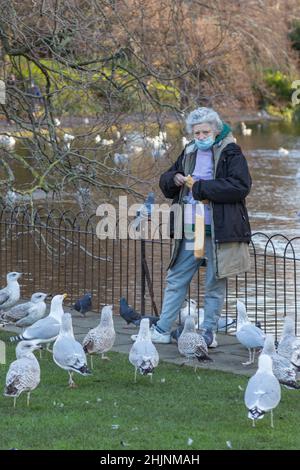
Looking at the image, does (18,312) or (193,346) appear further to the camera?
(18,312)

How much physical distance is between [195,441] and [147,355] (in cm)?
148

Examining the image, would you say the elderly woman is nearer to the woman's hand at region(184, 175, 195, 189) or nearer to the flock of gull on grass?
the woman's hand at region(184, 175, 195, 189)

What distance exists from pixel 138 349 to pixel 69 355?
51 cm

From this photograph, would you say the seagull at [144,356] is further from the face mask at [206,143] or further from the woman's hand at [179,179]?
the face mask at [206,143]

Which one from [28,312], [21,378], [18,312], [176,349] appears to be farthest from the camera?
[18,312]

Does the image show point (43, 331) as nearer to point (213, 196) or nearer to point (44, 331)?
point (44, 331)

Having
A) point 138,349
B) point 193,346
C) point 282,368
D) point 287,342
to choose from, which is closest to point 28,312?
point 193,346

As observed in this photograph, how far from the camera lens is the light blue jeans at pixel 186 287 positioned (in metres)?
9.04

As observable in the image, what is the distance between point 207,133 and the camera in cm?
883

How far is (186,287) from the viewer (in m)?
9.38

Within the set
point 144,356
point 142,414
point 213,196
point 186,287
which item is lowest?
point 142,414

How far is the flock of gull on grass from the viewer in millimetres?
6785

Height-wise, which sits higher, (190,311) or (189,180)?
(189,180)
